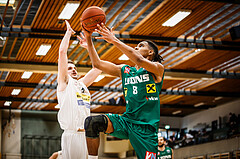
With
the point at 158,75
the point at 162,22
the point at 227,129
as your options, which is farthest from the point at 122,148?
the point at 158,75

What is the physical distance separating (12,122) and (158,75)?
835 inches

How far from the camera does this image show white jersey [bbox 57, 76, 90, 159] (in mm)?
5273

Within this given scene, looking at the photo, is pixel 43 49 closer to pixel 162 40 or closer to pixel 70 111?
pixel 162 40

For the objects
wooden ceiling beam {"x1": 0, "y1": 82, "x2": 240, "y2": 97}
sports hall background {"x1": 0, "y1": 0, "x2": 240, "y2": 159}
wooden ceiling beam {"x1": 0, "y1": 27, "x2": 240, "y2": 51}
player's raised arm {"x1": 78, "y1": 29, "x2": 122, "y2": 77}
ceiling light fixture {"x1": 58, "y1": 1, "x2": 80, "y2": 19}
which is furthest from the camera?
wooden ceiling beam {"x1": 0, "y1": 82, "x2": 240, "y2": 97}

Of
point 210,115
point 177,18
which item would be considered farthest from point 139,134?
point 210,115

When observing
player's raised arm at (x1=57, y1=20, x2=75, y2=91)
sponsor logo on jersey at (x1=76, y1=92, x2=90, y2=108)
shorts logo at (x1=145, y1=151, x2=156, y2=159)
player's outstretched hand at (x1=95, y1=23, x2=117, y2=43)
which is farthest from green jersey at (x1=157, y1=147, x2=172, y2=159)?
player's outstretched hand at (x1=95, y1=23, x2=117, y2=43)

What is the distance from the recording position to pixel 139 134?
13.6 ft

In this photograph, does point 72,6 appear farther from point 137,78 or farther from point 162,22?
point 137,78

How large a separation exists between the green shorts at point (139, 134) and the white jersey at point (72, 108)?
125 cm

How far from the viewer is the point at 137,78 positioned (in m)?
4.34

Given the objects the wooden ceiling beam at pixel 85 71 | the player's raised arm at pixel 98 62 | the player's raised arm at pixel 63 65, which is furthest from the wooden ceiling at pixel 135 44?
the player's raised arm at pixel 98 62

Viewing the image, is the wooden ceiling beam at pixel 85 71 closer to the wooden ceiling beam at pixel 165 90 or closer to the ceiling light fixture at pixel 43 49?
the ceiling light fixture at pixel 43 49

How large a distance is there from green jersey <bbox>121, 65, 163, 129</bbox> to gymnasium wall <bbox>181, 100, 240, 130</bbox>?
18430 mm

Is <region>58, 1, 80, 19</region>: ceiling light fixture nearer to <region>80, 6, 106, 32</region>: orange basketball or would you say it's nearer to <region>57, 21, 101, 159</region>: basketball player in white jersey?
<region>57, 21, 101, 159</region>: basketball player in white jersey
